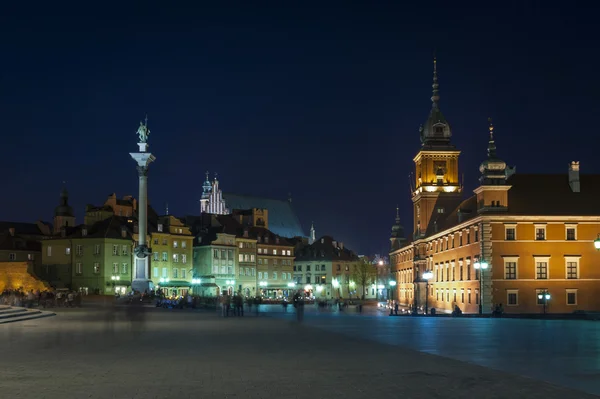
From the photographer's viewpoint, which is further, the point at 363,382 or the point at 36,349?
the point at 36,349

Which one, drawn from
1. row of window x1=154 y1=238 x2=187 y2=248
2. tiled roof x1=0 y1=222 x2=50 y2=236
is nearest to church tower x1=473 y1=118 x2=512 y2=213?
row of window x1=154 y1=238 x2=187 y2=248

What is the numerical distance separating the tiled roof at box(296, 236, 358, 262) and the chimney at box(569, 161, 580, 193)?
303 feet

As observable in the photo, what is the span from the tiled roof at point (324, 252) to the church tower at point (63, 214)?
5314 cm

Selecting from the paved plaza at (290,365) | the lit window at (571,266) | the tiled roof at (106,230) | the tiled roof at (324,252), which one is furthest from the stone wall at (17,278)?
the tiled roof at (324,252)

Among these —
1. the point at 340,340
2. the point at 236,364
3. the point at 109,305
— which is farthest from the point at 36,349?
the point at 109,305

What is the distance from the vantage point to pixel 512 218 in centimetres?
7306

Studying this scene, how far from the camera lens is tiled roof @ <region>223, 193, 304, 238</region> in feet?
599

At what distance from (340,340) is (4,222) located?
117 meters

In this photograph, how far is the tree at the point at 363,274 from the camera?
533 ft

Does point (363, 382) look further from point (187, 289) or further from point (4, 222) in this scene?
point (4, 222)

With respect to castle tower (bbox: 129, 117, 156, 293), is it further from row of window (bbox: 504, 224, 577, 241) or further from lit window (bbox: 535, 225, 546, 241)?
lit window (bbox: 535, 225, 546, 241)

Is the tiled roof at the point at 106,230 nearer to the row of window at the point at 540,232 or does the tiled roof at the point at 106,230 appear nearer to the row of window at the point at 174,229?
the row of window at the point at 174,229

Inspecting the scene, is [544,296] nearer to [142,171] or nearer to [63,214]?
[142,171]

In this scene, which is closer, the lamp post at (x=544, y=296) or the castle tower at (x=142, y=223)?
the lamp post at (x=544, y=296)
